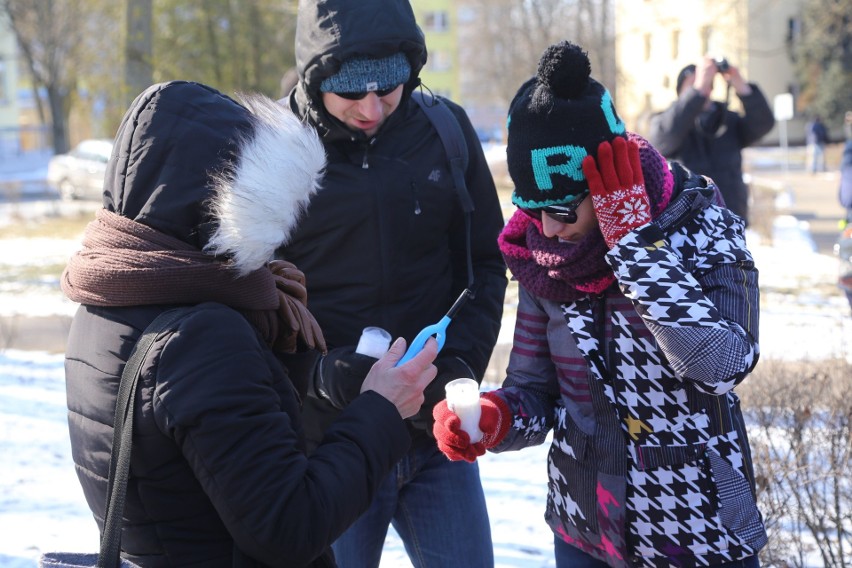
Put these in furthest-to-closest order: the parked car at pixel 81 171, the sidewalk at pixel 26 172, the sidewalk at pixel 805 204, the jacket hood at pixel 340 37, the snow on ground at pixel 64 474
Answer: the sidewalk at pixel 26 172 → the parked car at pixel 81 171 → the sidewalk at pixel 805 204 → the snow on ground at pixel 64 474 → the jacket hood at pixel 340 37

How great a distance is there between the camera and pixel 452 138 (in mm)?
2775

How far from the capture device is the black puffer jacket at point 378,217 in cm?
260

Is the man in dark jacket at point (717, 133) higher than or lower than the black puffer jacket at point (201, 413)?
lower

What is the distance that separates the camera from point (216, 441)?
1620mm

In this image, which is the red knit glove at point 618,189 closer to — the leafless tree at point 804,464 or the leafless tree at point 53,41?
the leafless tree at point 804,464

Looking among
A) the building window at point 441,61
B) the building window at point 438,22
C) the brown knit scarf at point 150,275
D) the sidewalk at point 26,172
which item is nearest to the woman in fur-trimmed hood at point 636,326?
the brown knit scarf at point 150,275

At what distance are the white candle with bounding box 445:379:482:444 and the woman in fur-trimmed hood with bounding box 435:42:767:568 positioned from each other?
22 millimetres

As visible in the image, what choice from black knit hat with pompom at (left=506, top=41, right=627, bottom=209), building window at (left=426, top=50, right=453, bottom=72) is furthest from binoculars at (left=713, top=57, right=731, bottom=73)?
building window at (left=426, top=50, right=453, bottom=72)

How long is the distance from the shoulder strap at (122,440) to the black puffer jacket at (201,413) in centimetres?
2

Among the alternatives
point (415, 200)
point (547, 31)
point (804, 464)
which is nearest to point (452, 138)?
point (415, 200)

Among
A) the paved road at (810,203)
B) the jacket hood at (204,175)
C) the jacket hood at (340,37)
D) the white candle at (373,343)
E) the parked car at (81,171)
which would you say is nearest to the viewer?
the jacket hood at (204,175)

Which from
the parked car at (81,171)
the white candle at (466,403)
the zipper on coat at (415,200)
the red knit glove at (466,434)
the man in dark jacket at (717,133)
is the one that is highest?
the zipper on coat at (415,200)

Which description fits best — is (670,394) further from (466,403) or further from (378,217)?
(378,217)

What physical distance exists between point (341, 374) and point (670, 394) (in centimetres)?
82
